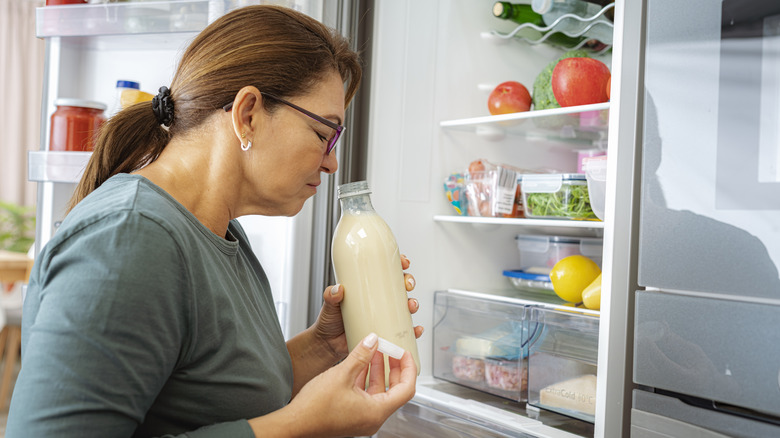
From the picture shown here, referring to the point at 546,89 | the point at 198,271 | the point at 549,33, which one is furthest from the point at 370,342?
the point at 549,33

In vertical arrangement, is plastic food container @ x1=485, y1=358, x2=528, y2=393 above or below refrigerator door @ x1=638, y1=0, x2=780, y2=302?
below

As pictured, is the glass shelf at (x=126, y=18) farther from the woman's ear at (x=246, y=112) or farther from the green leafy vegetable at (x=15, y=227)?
the green leafy vegetable at (x=15, y=227)

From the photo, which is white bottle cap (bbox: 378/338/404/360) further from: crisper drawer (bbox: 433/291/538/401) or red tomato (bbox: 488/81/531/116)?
red tomato (bbox: 488/81/531/116)

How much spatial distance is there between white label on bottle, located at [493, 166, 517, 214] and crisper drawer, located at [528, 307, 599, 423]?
248 millimetres

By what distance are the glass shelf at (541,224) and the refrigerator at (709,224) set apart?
0.20 metres

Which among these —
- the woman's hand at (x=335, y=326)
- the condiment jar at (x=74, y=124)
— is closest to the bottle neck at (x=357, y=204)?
the woman's hand at (x=335, y=326)

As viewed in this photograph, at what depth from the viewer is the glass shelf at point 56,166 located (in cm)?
141

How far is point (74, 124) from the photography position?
1.43 metres

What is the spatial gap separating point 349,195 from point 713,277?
0.59 m

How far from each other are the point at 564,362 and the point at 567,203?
1.09 ft

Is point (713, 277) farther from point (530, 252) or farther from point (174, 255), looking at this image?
point (174, 255)

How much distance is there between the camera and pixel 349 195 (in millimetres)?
939

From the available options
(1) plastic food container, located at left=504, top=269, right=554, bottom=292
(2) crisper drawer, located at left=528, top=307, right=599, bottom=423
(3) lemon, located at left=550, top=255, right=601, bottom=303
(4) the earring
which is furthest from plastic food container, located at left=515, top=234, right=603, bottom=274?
(4) the earring

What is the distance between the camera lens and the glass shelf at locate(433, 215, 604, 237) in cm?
132
